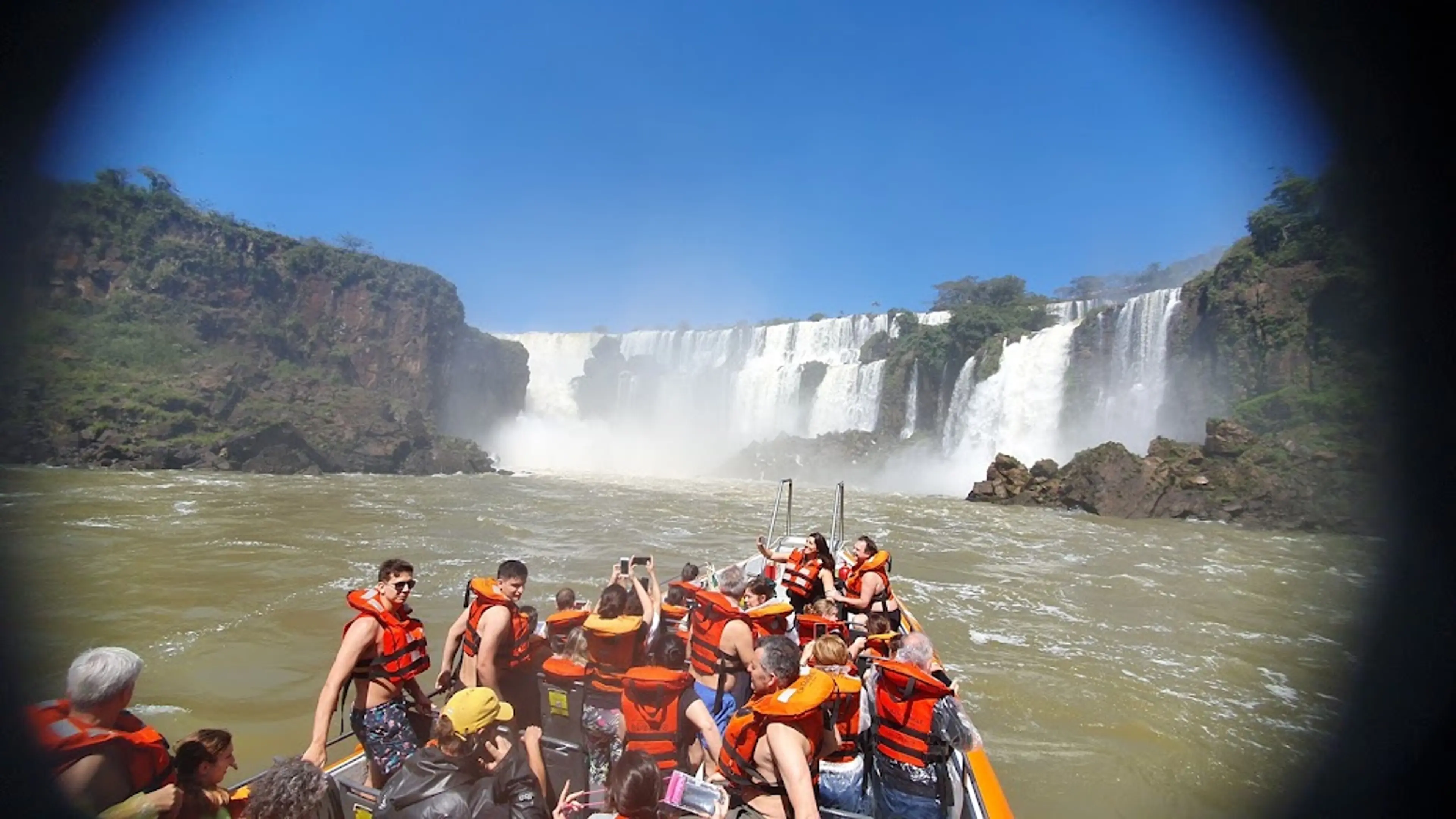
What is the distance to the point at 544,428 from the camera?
62.4 meters

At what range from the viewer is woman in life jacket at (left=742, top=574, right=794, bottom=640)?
407 cm

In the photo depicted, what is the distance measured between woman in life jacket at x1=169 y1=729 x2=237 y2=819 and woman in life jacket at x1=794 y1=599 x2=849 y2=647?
128 inches

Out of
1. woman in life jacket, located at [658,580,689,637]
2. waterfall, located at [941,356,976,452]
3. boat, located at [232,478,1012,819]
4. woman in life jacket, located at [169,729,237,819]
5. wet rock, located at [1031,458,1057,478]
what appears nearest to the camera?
woman in life jacket, located at [169,729,237,819]


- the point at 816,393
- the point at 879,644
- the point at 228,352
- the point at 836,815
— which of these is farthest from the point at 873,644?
the point at 228,352

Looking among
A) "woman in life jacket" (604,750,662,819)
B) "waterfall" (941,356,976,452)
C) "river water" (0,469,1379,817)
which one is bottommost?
"river water" (0,469,1379,817)

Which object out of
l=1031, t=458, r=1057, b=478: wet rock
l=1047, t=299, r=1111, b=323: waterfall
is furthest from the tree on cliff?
l=1031, t=458, r=1057, b=478: wet rock

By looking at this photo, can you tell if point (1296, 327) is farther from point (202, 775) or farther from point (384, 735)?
point (202, 775)

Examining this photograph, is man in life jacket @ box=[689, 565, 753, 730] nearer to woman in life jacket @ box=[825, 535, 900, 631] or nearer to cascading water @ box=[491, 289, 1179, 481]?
woman in life jacket @ box=[825, 535, 900, 631]

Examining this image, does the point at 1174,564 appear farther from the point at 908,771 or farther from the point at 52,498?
the point at 52,498

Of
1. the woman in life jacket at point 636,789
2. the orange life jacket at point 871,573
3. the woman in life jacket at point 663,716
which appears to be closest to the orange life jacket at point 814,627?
the orange life jacket at point 871,573

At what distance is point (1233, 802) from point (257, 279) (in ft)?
215

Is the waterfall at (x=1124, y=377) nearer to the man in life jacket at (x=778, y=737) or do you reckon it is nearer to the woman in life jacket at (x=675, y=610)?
the woman in life jacket at (x=675, y=610)

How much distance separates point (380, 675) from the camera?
3107 mm

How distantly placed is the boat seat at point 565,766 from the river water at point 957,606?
2893 millimetres
